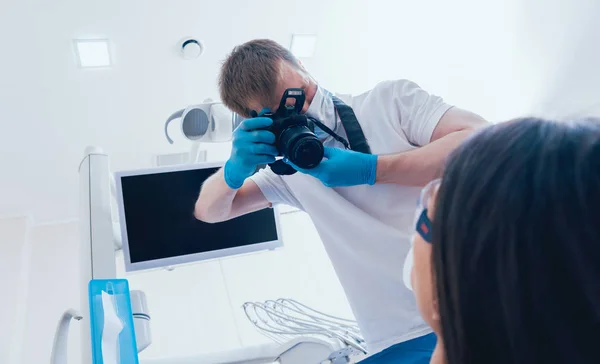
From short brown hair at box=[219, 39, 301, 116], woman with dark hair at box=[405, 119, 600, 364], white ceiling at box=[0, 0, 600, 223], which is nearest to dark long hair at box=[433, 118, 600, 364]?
woman with dark hair at box=[405, 119, 600, 364]

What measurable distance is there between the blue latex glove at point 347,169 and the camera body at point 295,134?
0.06 m

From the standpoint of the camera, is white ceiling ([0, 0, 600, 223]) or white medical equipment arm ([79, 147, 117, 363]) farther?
white ceiling ([0, 0, 600, 223])

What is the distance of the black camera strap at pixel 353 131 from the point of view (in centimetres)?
130

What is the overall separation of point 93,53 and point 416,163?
6.62 feet

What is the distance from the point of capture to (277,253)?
3.00 m

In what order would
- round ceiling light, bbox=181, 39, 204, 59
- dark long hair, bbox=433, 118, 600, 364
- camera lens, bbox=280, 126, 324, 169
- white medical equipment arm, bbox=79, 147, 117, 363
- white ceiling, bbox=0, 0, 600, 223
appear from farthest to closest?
round ceiling light, bbox=181, 39, 204, 59
white ceiling, bbox=0, 0, 600, 223
white medical equipment arm, bbox=79, 147, 117, 363
camera lens, bbox=280, 126, 324, 169
dark long hair, bbox=433, 118, 600, 364

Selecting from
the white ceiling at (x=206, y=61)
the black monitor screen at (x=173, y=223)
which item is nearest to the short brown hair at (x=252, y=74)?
the black monitor screen at (x=173, y=223)

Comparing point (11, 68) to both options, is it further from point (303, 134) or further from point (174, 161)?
Answer: point (303, 134)

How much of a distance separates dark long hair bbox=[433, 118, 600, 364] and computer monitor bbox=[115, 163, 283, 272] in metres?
1.25

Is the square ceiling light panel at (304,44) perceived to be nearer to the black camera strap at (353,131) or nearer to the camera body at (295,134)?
the black camera strap at (353,131)

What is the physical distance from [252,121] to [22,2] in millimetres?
1678

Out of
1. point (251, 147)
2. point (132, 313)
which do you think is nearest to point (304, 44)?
point (251, 147)

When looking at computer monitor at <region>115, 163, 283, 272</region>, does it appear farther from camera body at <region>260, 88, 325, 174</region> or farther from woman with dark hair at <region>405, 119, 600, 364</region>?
woman with dark hair at <region>405, 119, 600, 364</region>

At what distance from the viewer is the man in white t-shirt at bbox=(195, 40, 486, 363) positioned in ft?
3.75
